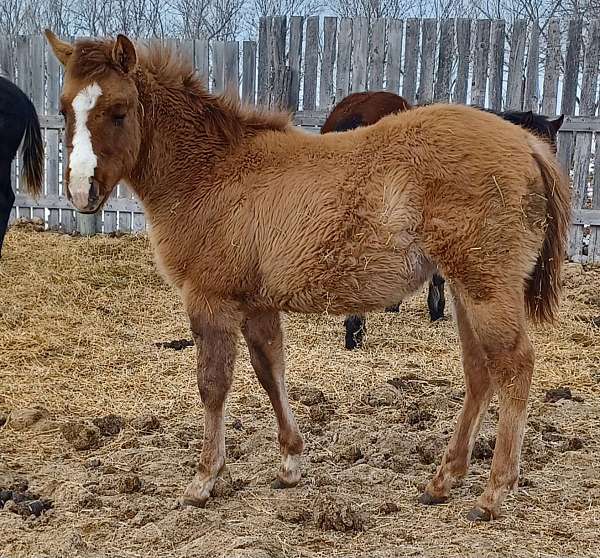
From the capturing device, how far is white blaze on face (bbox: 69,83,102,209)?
3.03 m

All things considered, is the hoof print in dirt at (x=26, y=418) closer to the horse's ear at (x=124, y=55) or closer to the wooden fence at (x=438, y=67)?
the horse's ear at (x=124, y=55)

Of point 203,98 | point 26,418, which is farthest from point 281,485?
point 203,98

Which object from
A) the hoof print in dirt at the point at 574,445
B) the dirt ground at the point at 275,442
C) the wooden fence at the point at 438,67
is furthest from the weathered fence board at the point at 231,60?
the hoof print in dirt at the point at 574,445

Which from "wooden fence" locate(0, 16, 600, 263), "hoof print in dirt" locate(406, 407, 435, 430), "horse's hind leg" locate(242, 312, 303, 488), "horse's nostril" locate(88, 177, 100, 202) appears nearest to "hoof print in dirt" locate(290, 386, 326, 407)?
"hoof print in dirt" locate(406, 407, 435, 430)

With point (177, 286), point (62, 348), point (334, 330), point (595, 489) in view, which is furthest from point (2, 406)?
point (595, 489)

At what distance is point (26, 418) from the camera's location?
14.0ft

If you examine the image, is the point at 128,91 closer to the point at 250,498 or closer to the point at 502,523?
the point at 250,498

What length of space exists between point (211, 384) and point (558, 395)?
106 inches

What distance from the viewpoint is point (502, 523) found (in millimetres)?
3053

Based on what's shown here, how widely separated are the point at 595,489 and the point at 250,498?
1691 millimetres

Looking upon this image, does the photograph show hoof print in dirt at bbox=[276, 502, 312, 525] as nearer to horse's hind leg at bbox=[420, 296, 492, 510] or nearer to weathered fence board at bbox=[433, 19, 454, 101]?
horse's hind leg at bbox=[420, 296, 492, 510]

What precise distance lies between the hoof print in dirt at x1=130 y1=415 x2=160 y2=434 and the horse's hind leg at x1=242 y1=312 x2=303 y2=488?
3.33ft

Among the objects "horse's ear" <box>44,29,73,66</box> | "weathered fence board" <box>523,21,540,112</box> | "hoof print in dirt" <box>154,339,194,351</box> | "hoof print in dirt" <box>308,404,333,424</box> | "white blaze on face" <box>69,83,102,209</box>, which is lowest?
"hoof print in dirt" <box>308,404,333,424</box>

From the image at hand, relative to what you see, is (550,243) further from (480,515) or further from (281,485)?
(281,485)
